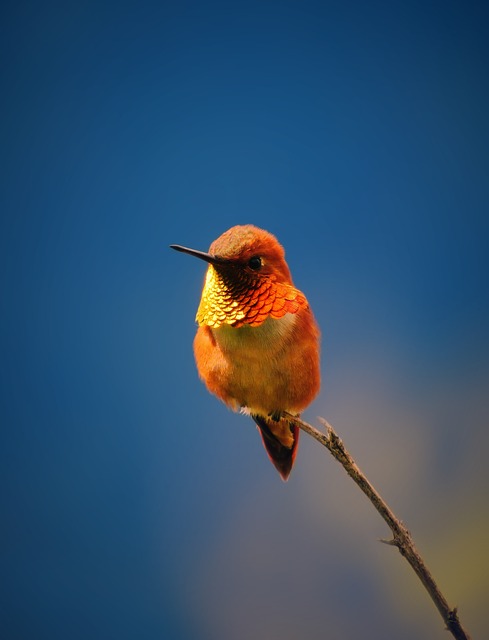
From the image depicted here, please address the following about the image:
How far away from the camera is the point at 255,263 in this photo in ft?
3.31

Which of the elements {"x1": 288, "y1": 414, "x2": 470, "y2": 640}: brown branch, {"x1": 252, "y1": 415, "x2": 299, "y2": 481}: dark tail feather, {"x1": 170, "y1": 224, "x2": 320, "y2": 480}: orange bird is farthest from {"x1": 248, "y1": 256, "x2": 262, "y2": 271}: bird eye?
{"x1": 252, "y1": 415, "x2": 299, "y2": 481}: dark tail feather

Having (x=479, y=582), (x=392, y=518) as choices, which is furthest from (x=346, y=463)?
(x=479, y=582)

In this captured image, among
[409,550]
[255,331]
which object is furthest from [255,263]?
[409,550]

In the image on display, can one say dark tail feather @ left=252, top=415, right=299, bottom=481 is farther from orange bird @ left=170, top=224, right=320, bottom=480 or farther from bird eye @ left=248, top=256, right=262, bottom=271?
bird eye @ left=248, top=256, right=262, bottom=271

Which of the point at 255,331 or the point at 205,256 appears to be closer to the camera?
the point at 205,256

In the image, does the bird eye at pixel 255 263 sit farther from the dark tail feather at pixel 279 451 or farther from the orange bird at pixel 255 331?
the dark tail feather at pixel 279 451

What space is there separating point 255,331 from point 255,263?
127 millimetres

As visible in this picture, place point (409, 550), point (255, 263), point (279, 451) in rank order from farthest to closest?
point (279, 451), point (255, 263), point (409, 550)

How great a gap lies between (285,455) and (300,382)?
30cm

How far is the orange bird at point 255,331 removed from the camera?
99cm

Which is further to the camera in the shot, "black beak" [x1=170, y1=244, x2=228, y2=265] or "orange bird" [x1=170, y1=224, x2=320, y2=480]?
"orange bird" [x1=170, y1=224, x2=320, y2=480]

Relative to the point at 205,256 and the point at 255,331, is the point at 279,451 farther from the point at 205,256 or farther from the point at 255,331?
the point at 205,256

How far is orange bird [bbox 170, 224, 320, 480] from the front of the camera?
99 cm

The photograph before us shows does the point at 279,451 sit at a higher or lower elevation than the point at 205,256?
lower
